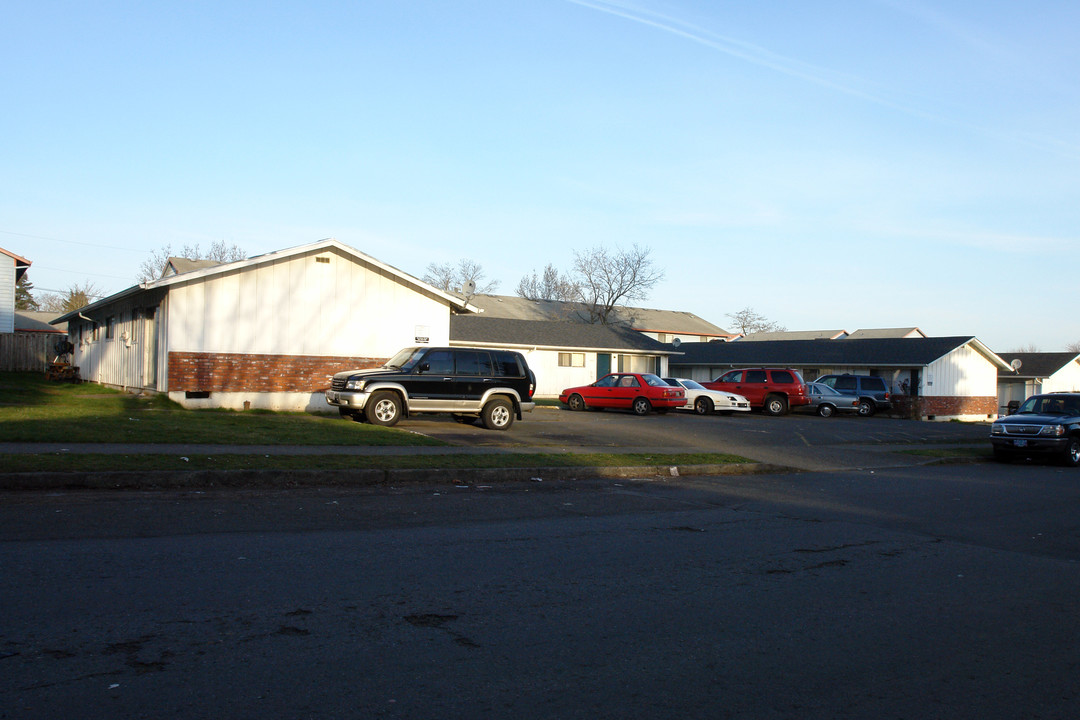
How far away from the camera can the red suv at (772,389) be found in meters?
32.9

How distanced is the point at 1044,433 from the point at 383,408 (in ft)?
49.2

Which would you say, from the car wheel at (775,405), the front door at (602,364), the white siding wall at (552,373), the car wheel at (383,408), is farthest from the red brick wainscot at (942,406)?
the car wheel at (383,408)

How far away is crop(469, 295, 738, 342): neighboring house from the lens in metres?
67.8

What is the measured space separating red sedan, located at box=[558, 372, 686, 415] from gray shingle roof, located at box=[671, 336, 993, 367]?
56.3 ft

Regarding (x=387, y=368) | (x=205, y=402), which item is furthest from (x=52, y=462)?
(x=205, y=402)

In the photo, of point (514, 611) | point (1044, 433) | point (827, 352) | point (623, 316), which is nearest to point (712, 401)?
point (1044, 433)

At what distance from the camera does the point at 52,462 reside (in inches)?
411

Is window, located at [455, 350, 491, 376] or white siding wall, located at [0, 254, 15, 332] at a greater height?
white siding wall, located at [0, 254, 15, 332]

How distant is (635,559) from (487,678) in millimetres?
3334

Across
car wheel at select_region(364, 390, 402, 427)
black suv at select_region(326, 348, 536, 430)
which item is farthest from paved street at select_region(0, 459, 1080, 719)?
black suv at select_region(326, 348, 536, 430)

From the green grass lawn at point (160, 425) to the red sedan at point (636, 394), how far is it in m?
11.6

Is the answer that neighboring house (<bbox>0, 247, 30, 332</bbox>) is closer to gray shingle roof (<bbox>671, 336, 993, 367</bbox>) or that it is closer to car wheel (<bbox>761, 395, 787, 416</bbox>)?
car wheel (<bbox>761, 395, 787, 416</bbox>)

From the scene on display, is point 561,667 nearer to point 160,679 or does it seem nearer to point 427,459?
point 160,679

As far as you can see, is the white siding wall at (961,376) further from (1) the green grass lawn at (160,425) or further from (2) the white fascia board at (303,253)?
(1) the green grass lawn at (160,425)
